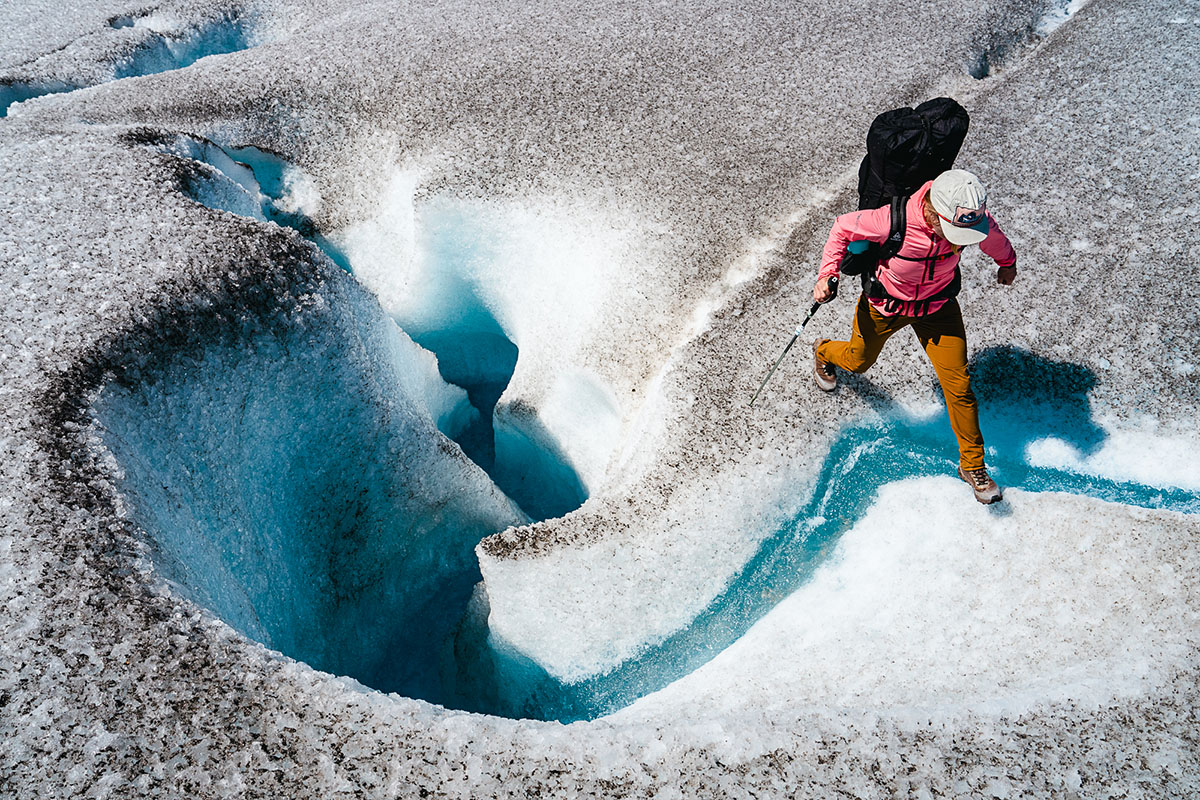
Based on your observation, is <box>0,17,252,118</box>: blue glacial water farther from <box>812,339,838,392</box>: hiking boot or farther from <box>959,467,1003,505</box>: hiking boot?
<box>959,467,1003,505</box>: hiking boot

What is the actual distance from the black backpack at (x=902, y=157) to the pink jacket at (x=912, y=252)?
47 mm

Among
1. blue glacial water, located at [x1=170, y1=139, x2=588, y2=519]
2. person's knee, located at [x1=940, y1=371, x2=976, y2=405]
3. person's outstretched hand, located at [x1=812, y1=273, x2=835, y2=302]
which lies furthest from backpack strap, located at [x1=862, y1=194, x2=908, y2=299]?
blue glacial water, located at [x1=170, y1=139, x2=588, y2=519]

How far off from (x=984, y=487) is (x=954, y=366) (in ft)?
2.37

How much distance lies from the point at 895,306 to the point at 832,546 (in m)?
1.42

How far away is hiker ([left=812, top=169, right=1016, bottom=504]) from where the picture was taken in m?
3.31

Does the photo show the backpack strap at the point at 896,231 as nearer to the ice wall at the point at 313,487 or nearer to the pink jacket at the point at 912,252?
the pink jacket at the point at 912,252

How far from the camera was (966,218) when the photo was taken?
326 centimetres

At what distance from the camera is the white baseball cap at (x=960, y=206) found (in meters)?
3.23

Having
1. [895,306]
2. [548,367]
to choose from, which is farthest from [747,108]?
[895,306]

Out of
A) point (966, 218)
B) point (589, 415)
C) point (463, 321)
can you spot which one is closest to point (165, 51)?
point (463, 321)

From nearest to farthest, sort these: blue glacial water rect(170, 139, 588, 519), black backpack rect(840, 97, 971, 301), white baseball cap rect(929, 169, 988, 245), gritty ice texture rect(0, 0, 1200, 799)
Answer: gritty ice texture rect(0, 0, 1200, 799)
white baseball cap rect(929, 169, 988, 245)
black backpack rect(840, 97, 971, 301)
blue glacial water rect(170, 139, 588, 519)

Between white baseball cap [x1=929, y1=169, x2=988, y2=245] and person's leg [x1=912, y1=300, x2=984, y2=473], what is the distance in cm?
58

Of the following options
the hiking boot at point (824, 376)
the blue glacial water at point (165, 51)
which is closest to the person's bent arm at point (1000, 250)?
the hiking boot at point (824, 376)

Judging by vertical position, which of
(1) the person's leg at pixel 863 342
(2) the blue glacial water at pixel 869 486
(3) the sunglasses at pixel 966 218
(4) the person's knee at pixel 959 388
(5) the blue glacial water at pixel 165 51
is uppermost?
(5) the blue glacial water at pixel 165 51
